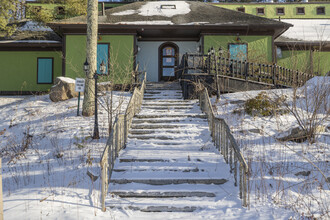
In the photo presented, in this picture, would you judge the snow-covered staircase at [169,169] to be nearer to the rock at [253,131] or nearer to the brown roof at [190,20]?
the rock at [253,131]

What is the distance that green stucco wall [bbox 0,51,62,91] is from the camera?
55.2 feet

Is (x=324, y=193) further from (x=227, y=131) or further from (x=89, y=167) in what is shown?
(x=89, y=167)

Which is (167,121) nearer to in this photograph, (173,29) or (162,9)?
(173,29)

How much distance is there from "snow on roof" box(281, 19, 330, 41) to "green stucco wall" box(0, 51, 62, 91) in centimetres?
1533

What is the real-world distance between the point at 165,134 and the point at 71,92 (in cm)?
645

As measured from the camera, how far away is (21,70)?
16.9 meters

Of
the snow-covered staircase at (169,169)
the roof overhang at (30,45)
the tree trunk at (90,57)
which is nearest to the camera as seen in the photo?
the snow-covered staircase at (169,169)

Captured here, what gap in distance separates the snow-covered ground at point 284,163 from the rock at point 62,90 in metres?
6.86

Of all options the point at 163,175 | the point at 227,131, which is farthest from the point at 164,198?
the point at 227,131

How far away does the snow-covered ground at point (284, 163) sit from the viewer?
4.83m

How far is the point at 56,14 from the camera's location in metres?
17.9

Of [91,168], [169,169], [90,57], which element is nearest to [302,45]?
[90,57]

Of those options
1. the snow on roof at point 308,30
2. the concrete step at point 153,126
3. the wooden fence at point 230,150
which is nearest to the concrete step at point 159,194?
the wooden fence at point 230,150

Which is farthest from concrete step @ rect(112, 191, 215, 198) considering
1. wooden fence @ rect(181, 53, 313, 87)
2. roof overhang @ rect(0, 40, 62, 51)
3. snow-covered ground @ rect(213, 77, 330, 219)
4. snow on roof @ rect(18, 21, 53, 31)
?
snow on roof @ rect(18, 21, 53, 31)
